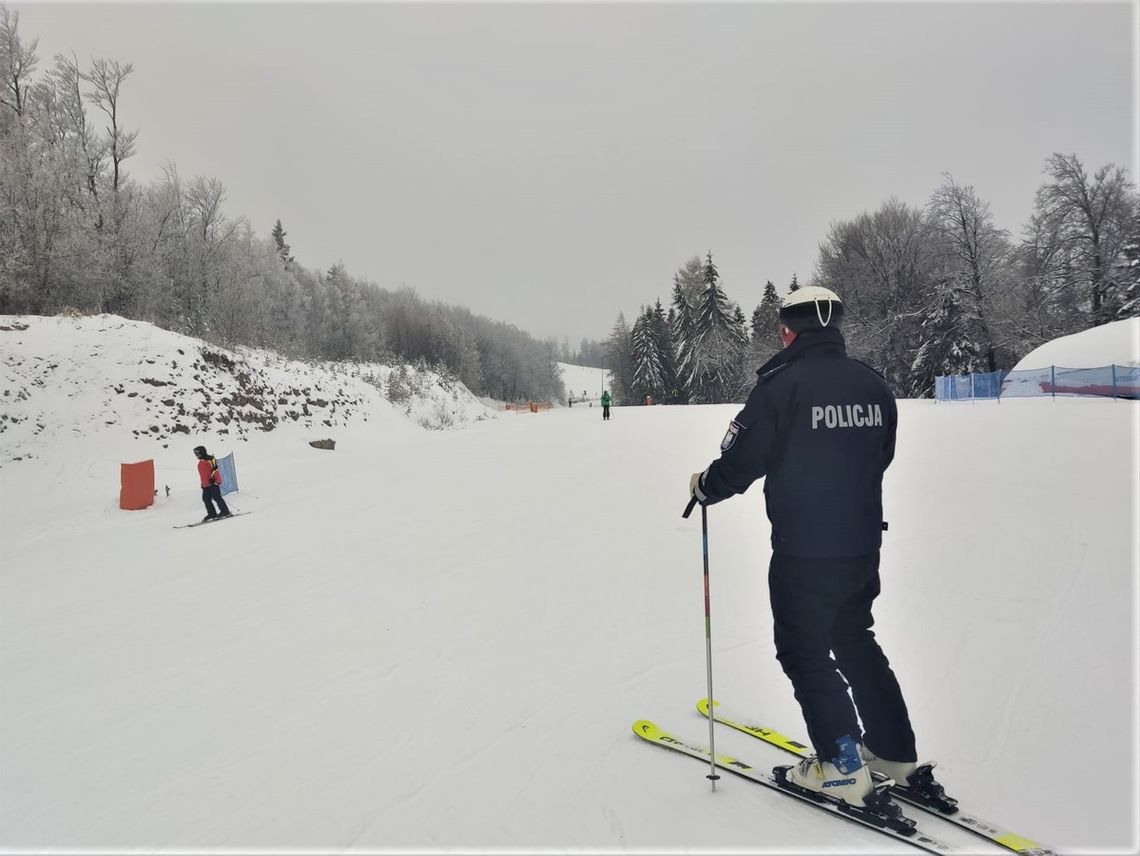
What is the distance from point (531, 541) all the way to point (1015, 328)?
132 ft

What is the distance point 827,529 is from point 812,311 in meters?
0.97

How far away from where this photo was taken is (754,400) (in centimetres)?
246

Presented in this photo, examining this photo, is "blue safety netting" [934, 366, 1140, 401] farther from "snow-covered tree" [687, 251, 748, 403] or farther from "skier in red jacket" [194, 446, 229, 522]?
"snow-covered tree" [687, 251, 748, 403]

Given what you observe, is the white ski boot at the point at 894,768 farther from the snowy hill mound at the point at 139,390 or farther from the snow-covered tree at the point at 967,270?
the snow-covered tree at the point at 967,270

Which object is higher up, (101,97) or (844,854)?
(101,97)

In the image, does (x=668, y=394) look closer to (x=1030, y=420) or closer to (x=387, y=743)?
(x=1030, y=420)

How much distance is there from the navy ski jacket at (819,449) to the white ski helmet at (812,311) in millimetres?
88

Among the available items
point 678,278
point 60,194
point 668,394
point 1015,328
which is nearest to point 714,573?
point 60,194

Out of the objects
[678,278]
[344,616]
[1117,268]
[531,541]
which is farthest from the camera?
[678,278]

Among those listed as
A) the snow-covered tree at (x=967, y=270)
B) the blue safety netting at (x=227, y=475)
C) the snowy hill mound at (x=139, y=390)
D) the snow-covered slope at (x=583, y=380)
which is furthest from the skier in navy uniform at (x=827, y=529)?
the snow-covered slope at (x=583, y=380)

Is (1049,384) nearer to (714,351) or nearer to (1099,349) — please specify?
(1099,349)

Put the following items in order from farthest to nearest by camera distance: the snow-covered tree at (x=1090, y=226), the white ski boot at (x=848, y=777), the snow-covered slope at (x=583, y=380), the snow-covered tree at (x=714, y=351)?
the snow-covered slope at (x=583, y=380) → the snow-covered tree at (x=714, y=351) → the snow-covered tree at (x=1090, y=226) → the white ski boot at (x=848, y=777)

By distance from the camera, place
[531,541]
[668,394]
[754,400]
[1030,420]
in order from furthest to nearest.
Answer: [668,394]
[1030,420]
[531,541]
[754,400]

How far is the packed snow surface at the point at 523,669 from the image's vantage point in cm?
256
